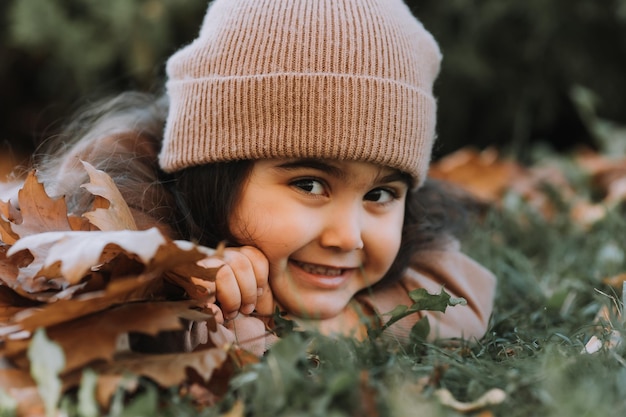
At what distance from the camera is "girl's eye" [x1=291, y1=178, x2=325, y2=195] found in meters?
1.67

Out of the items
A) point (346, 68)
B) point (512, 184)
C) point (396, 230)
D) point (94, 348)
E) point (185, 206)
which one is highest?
point (346, 68)

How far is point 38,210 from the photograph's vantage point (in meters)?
1.48

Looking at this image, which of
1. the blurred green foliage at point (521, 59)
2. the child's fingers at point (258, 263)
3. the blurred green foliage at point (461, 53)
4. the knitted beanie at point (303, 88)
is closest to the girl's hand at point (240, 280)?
the child's fingers at point (258, 263)

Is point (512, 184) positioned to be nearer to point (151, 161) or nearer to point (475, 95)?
point (475, 95)

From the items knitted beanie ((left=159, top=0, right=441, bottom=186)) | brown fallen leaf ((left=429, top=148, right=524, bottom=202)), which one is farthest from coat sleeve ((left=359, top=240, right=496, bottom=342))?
brown fallen leaf ((left=429, top=148, right=524, bottom=202))

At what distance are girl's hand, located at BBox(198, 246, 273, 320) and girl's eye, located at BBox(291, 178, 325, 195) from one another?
6.6 inches

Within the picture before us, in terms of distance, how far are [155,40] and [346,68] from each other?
1988 millimetres

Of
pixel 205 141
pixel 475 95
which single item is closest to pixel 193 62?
pixel 205 141

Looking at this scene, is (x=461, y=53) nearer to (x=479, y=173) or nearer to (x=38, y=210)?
(x=479, y=173)

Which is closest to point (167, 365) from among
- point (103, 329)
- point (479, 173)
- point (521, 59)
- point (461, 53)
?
point (103, 329)

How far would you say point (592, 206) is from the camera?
2.87m

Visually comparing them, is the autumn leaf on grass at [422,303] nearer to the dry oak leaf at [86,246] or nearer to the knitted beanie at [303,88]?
the knitted beanie at [303,88]

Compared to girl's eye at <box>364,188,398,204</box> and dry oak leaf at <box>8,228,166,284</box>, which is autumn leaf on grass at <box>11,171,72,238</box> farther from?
girl's eye at <box>364,188,398,204</box>

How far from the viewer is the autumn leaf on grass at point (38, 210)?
1461 millimetres
